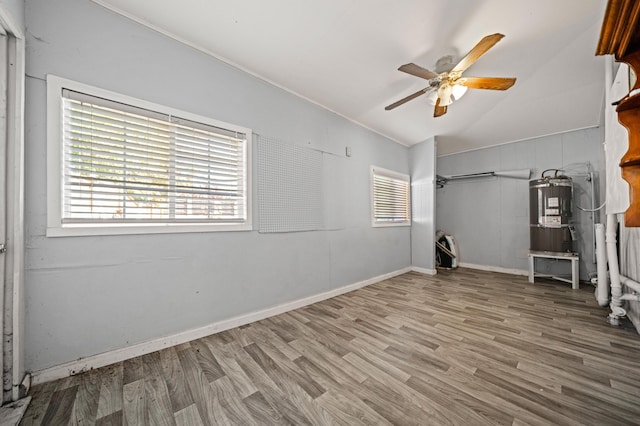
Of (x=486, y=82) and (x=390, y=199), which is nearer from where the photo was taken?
(x=486, y=82)

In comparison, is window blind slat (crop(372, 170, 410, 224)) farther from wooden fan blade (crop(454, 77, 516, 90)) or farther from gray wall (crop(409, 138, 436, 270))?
wooden fan blade (crop(454, 77, 516, 90))

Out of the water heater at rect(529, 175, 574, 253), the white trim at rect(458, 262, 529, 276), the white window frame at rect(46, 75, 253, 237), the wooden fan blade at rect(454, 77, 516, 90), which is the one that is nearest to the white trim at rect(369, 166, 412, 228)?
the white trim at rect(458, 262, 529, 276)

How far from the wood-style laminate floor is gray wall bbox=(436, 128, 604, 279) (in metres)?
2.11

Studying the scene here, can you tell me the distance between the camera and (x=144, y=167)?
6.48ft

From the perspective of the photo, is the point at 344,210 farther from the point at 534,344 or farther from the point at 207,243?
the point at 534,344

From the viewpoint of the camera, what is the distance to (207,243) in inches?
89.9

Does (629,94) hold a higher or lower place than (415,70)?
lower

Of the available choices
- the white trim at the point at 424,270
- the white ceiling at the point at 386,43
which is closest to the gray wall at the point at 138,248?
the white ceiling at the point at 386,43

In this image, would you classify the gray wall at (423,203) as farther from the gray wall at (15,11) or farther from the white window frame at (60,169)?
the gray wall at (15,11)

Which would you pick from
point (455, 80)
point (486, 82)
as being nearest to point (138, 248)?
point (455, 80)

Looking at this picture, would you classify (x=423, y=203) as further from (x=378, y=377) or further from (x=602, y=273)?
(x=378, y=377)

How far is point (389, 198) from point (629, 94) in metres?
3.67

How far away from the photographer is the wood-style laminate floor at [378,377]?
51.9 inches

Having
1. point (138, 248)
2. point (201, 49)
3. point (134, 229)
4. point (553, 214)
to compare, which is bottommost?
point (138, 248)
